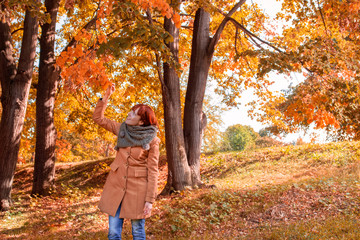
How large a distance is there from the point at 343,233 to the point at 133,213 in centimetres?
345

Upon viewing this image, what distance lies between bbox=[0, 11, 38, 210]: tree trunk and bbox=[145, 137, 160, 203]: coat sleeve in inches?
240

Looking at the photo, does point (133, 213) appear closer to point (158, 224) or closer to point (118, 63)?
point (158, 224)

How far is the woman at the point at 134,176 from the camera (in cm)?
373

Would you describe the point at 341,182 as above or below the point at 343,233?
above

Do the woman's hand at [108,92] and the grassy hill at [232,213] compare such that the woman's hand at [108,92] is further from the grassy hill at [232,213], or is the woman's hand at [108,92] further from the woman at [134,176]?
the grassy hill at [232,213]

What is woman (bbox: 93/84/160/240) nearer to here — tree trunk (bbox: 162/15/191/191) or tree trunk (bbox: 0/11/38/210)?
tree trunk (bbox: 162/15/191/191)

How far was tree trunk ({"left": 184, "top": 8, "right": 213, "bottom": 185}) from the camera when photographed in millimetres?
8820

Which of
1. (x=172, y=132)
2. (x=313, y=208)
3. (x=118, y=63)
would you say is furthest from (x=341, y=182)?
(x=118, y=63)

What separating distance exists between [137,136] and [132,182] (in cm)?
53

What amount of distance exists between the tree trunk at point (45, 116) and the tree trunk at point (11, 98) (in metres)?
0.65

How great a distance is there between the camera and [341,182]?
8.42 meters

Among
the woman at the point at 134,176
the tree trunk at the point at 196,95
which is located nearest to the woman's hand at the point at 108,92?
the woman at the point at 134,176

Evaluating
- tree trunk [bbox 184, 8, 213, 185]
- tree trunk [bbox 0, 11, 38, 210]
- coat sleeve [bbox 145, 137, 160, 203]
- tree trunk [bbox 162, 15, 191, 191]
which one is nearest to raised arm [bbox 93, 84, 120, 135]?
coat sleeve [bbox 145, 137, 160, 203]

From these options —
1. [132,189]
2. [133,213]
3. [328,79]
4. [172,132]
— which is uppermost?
[328,79]
